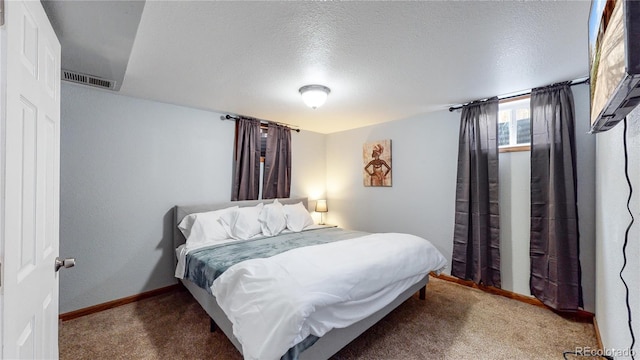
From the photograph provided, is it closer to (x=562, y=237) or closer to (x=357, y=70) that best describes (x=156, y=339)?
(x=357, y=70)

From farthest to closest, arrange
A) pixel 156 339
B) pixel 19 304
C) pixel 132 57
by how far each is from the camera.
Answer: pixel 156 339, pixel 132 57, pixel 19 304

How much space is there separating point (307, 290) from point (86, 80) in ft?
8.43

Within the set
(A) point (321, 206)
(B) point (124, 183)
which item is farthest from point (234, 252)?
(A) point (321, 206)

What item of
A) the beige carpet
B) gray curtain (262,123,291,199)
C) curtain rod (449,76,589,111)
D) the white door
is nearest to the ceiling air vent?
the white door

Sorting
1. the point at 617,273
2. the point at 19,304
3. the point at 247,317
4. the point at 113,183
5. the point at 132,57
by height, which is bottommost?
the point at 247,317

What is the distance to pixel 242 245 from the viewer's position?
2.68m


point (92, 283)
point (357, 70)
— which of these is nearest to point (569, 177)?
point (357, 70)

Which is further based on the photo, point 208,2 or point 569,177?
point 569,177

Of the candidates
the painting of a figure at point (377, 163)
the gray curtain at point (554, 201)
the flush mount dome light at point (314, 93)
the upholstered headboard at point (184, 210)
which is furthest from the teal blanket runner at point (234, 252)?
the gray curtain at point (554, 201)

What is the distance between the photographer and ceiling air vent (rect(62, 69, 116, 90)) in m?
2.10

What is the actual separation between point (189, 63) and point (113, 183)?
1597mm

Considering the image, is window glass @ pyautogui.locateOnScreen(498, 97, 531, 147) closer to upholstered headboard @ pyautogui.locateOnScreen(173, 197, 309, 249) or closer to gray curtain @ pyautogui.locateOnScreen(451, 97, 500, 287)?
gray curtain @ pyautogui.locateOnScreen(451, 97, 500, 287)

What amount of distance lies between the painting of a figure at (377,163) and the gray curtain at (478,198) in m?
1.03

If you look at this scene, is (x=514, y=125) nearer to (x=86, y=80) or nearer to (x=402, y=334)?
(x=402, y=334)
